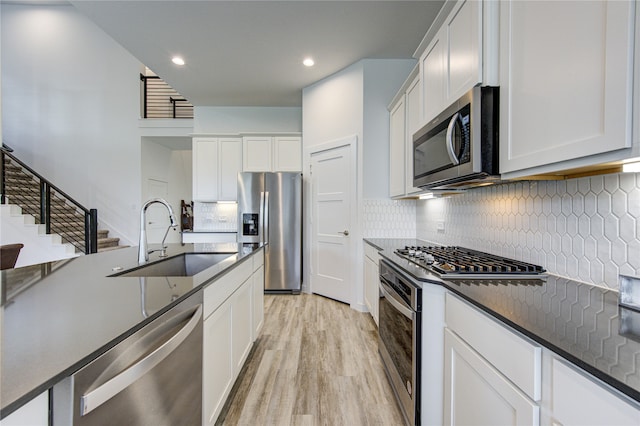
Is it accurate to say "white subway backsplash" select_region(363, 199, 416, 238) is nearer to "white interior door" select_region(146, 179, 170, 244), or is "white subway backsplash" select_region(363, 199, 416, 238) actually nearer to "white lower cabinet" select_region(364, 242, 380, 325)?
"white lower cabinet" select_region(364, 242, 380, 325)

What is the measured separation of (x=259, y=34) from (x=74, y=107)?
220 inches

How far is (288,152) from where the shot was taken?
4.82 metres

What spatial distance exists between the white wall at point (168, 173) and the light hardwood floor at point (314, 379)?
407cm

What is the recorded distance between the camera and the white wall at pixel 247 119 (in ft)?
17.3

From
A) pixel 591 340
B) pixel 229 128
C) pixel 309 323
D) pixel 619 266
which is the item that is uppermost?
pixel 229 128

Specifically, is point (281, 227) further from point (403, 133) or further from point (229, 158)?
point (403, 133)

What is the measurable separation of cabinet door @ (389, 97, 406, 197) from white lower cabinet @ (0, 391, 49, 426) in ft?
9.13

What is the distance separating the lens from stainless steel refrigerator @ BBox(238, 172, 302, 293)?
427 centimetres

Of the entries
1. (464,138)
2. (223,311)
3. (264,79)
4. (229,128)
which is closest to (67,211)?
(229,128)

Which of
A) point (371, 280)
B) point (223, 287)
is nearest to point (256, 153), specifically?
point (371, 280)

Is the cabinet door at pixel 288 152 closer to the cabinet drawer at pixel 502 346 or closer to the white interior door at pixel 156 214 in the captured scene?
the white interior door at pixel 156 214

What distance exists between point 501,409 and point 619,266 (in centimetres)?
71

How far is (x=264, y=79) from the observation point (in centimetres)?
417

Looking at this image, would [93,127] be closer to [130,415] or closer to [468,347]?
[130,415]
